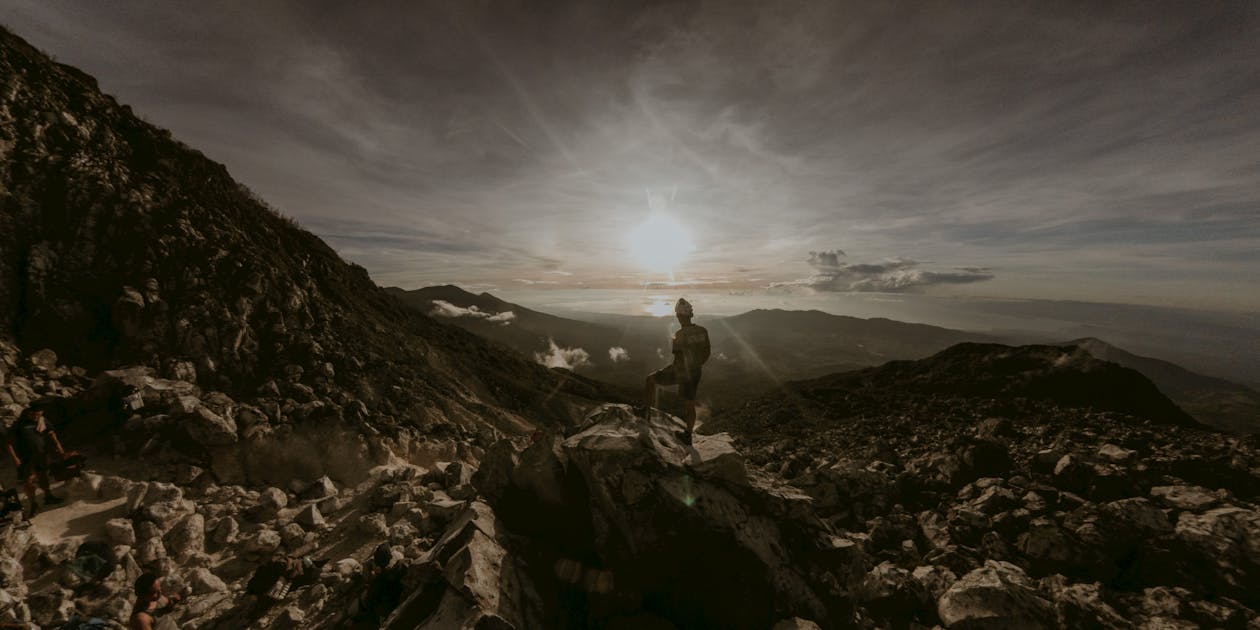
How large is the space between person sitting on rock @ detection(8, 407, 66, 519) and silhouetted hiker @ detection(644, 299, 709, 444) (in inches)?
453

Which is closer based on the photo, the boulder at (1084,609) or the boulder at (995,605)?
the boulder at (995,605)

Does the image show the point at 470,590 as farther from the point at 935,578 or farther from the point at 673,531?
the point at 935,578

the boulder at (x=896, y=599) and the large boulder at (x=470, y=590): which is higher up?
the large boulder at (x=470, y=590)

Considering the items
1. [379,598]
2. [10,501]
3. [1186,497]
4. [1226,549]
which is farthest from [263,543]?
[1186,497]

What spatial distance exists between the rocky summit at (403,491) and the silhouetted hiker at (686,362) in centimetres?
58

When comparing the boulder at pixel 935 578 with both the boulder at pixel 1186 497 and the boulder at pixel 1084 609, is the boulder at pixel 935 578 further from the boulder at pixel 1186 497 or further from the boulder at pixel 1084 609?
the boulder at pixel 1186 497

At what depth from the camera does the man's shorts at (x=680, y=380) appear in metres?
→ 8.69

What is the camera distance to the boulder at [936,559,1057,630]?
6145 millimetres

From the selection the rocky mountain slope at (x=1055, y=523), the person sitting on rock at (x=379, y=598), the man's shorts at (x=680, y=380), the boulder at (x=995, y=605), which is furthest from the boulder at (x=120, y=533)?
the boulder at (x=995, y=605)

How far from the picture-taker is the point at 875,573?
7344 millimetres

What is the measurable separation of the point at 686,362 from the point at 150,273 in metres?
18.4

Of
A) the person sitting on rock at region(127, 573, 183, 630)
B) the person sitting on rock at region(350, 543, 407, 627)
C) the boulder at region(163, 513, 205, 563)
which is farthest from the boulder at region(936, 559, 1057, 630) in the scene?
the boulder at region(163, 513, 205, 563)

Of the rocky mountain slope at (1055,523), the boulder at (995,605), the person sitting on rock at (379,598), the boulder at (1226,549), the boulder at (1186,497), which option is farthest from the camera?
the boulder at (1186,497)

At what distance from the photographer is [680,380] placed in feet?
28.6
